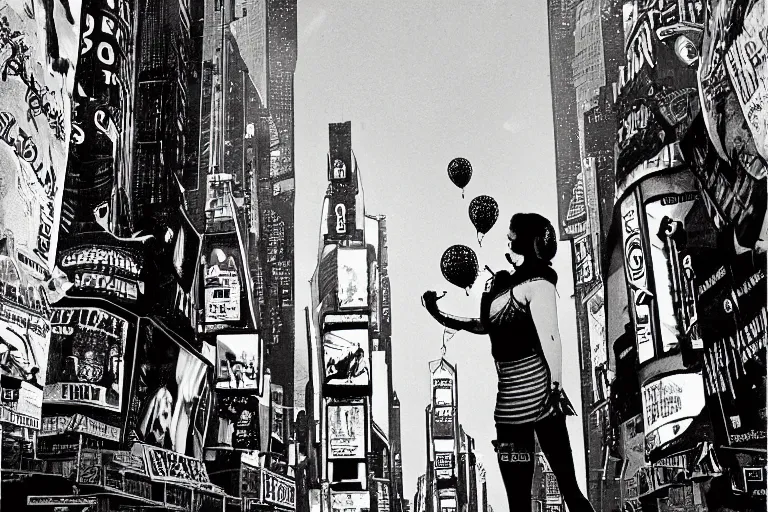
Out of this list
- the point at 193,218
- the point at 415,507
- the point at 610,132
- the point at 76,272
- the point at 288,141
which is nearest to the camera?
the point at 76,272

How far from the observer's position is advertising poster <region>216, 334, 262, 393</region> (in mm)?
11945

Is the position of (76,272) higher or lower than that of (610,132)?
lower

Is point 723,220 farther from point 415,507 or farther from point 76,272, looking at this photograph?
point 415,507

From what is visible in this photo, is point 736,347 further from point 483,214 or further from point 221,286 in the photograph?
point 221,286

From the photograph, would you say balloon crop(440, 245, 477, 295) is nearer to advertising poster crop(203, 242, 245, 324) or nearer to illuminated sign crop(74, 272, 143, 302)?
advertising poster crop(203, 242, 245, 324)

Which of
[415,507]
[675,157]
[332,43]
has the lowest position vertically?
[415,507]

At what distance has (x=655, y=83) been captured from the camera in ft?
27.6

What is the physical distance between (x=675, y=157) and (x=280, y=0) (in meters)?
6.70

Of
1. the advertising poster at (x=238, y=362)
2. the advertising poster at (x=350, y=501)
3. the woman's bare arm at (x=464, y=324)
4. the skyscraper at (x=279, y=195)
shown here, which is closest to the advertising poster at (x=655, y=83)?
the woman's bare arm at (x=464, y=324)

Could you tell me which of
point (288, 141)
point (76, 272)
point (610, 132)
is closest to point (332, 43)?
point (288, 141)

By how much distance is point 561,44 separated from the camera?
11.2 meters

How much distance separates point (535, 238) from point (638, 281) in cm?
195

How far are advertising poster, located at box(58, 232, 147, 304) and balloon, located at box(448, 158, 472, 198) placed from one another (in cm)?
385

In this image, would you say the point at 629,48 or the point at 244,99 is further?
the point at 244,99
